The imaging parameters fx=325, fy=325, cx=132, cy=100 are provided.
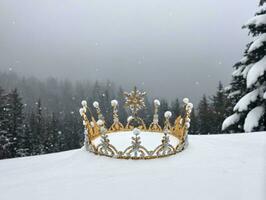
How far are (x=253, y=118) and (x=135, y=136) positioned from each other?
5111 mm

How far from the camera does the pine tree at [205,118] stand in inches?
1036

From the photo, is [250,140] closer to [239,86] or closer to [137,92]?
[137,92]

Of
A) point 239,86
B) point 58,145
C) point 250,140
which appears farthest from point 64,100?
point 250,140

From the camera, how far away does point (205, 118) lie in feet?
87.4

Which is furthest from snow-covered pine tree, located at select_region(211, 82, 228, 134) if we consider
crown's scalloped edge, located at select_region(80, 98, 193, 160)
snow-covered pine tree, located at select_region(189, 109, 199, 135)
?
crown's scalloped edge, located at select_region(80, 98, 193, 160)

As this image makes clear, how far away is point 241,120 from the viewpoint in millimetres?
11297

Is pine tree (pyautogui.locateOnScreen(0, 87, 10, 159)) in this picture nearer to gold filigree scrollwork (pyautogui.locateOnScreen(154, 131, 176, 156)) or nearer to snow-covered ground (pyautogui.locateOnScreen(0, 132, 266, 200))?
snow-covered ground (pyautogui.locateOnScreen(0, 132, 266, 200))

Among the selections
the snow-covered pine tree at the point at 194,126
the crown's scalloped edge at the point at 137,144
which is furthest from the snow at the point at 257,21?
the snow-covered pine tree at the point at 194,126

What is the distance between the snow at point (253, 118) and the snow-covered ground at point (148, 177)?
4.37m

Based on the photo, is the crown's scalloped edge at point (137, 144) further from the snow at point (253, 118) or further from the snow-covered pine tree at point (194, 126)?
the snow-covered pine tree at point (194, 126)

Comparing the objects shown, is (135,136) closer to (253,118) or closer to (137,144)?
(137,144)

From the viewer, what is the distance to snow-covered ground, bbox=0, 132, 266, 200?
387 cm

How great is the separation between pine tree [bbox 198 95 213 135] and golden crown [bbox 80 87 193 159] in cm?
→ 1869

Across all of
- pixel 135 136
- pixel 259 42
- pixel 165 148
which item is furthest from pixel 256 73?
pixel 165 148
